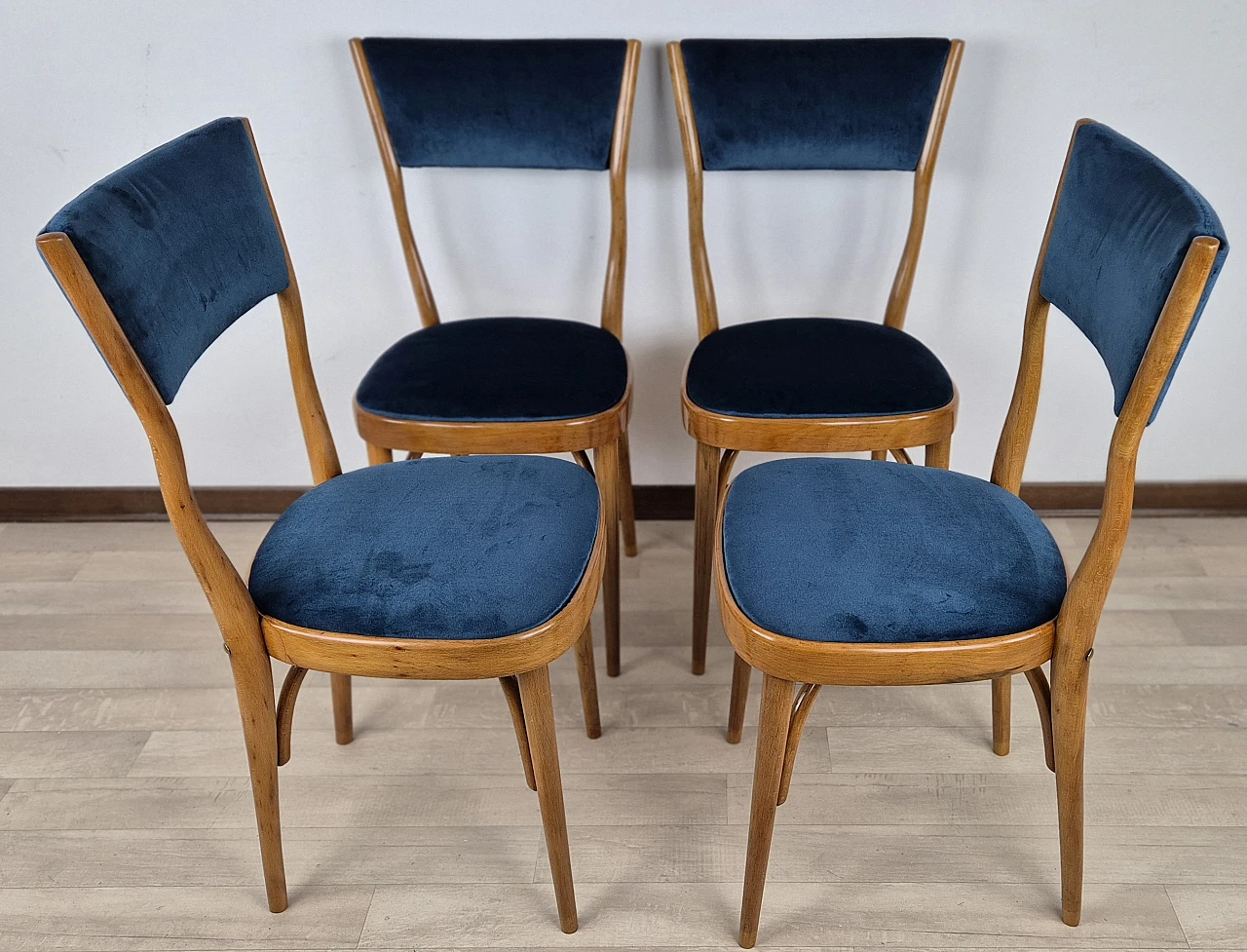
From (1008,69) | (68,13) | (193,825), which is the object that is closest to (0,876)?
(193,825)

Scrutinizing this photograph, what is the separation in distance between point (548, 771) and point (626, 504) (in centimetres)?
77

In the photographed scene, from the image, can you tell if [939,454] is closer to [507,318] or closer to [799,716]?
[799,716]

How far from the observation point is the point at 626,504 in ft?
6.05

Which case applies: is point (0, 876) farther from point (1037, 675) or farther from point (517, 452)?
point (1037, 675)

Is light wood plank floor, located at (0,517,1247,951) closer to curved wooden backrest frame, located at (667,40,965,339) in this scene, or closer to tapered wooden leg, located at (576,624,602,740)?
tapered wooden leg, located at (576,624,602,740)

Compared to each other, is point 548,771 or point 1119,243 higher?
point 1119,243

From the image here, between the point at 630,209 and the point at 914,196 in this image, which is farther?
the point at 630,209

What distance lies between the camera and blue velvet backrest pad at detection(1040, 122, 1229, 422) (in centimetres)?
92

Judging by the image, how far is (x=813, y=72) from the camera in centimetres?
152

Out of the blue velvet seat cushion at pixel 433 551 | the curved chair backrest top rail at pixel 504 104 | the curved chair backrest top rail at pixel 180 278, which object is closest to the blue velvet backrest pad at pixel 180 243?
the curved chair backrest top rail at pixel 180 278

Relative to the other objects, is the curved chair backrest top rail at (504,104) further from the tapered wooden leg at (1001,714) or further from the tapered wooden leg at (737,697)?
the tapered wooden leg at (1001,714)

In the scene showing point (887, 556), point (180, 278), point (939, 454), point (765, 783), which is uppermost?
point (180, 278)

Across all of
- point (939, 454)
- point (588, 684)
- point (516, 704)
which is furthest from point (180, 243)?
point (939, 454)

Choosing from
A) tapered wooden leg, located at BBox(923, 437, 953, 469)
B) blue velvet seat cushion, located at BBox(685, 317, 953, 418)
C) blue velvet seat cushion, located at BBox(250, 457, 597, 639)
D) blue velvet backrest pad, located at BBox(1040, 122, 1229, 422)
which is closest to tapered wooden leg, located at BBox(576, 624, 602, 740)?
blue velvet seat cushion, located at BBox(250, 457, 597, 639)
